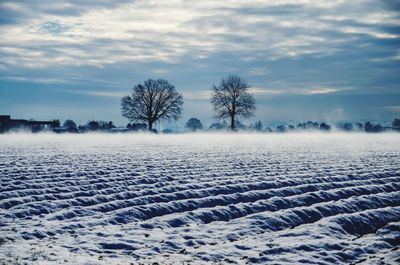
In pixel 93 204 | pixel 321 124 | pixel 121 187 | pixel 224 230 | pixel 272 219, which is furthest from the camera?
pixel 321 124

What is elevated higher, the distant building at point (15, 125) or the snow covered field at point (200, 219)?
the distant building at point (15, 125)

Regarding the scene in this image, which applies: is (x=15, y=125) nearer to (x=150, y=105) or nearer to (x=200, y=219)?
(x=150, y=105)

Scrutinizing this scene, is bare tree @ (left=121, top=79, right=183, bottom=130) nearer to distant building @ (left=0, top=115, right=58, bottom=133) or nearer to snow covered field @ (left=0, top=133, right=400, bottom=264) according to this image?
distant building @ (left=0, top=115, right=58, bottom=133)

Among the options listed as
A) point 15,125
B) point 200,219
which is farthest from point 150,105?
point 200,219

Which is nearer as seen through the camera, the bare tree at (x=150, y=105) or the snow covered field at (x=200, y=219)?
the snow covered field at (x=200, y=219)

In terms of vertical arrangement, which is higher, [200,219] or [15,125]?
[15,125]

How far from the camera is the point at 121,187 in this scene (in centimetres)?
1438

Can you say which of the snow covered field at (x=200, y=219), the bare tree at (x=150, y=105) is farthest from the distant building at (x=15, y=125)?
the snow covered field at (x=200, y=219)

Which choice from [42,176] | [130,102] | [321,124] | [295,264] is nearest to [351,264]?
[295,264]

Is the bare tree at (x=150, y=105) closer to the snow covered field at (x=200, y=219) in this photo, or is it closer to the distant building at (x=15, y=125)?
the distant building at (x=15, y=125)

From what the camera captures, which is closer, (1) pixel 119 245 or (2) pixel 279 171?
(1) pixel 119 245

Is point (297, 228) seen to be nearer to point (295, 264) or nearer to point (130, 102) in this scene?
point (295, 264)

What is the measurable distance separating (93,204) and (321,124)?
123218 mm

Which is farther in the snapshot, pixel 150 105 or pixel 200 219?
pixel 150 105
